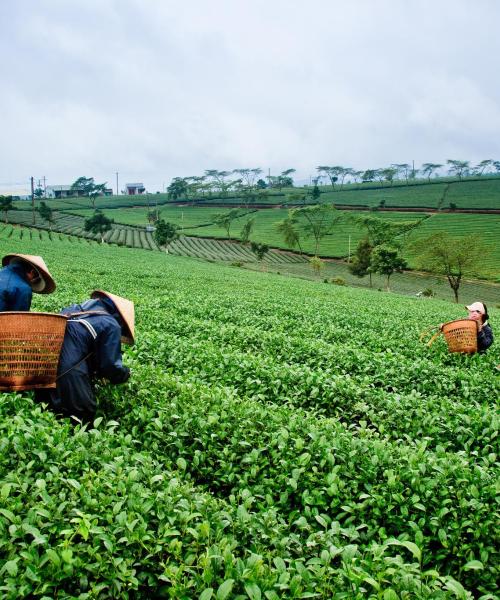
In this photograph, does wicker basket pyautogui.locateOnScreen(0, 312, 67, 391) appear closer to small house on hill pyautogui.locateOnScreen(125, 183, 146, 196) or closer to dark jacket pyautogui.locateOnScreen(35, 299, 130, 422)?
dark jacket pyautogui.locateOnScreen(35, 299, 130, 422)

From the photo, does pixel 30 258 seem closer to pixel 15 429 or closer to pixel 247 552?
pixel 15 429

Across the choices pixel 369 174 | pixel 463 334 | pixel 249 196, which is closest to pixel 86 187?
pixel 249 196

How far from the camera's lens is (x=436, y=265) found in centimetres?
5144

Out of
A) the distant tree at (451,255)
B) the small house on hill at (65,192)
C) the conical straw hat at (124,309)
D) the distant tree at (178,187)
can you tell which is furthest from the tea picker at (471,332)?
the small house on hill at (65,192)

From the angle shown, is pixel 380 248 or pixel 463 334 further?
pixel 380 248

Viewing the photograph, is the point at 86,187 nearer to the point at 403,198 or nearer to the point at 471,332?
the point at 403,198

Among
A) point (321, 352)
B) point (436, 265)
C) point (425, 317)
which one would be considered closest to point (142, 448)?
point (321, 352)

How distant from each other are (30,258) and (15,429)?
2987 millimetres

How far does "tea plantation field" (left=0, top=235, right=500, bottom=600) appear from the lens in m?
2.60

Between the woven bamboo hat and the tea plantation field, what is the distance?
5.08ft

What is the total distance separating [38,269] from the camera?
6145 millimetres

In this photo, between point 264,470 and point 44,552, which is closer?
point 44,552

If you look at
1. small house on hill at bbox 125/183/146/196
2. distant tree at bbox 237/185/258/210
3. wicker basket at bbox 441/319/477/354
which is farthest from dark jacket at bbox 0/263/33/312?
small house on hill at bbox 125/183/146/196

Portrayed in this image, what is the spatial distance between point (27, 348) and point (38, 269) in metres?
2.13
